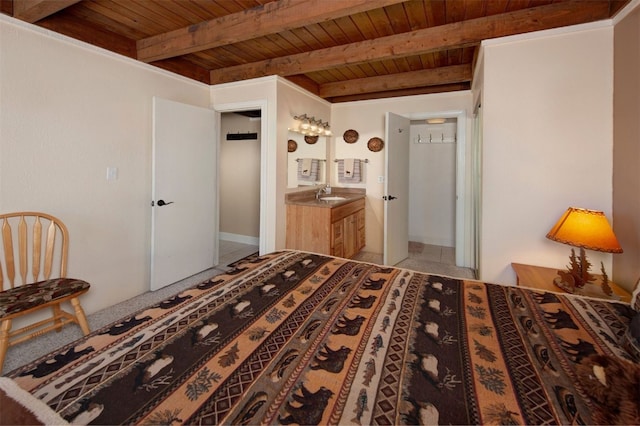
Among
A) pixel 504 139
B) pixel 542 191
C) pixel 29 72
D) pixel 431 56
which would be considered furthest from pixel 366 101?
pixel 29 72

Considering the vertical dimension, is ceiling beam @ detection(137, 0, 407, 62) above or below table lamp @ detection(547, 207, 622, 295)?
above

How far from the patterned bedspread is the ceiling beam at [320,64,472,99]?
9.35 ft

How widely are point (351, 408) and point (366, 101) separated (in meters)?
4.23

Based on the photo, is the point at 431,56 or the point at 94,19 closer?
the point at 94,19

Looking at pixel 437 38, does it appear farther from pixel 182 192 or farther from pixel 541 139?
pixel 182 192

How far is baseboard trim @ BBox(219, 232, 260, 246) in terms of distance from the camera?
510 cm

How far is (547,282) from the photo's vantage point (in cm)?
204

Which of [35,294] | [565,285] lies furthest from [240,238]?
[565,285]

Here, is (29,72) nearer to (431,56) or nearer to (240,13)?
(240,13)

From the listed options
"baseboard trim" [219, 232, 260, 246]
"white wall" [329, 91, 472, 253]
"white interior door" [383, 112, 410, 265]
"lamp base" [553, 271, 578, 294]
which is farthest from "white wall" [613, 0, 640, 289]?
"baseboard trim" [219, 232, 260, 246]

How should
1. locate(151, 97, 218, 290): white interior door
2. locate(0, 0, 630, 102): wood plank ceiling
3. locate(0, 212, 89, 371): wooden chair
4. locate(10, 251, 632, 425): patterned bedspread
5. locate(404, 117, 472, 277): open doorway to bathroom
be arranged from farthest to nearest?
locate(404, 117, 472, 277): open doorway to bathroom, locate(151, 97, 218, 290): white interior door, locate(0, 0, 630, 102): wood plank ceiling, locate(0, 212, 89, 371): wooden chair, locate(10, 251, 632, 425): patterned bedspread

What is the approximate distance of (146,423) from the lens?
707 mm

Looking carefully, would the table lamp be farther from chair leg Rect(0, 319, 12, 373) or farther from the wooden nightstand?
chair leg Rect(0, 319, 12, 373)

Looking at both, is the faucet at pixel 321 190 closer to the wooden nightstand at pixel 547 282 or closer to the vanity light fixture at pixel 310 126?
the vanity light fixture at pixel 310 126
